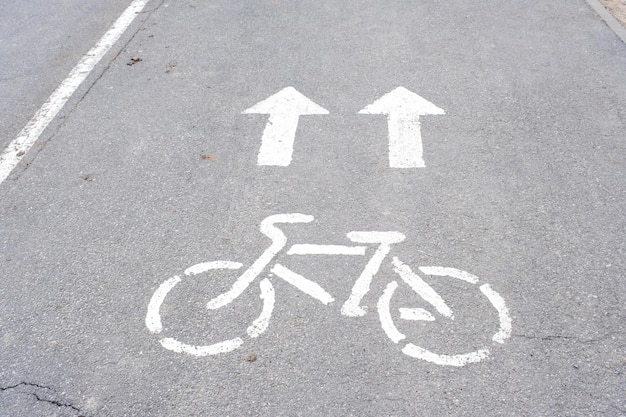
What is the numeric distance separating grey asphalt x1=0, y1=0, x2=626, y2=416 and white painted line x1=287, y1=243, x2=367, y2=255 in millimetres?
75

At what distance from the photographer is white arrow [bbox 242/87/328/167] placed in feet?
18.7

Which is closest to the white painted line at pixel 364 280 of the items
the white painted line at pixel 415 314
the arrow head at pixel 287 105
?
the white painted line at pixel 415 314

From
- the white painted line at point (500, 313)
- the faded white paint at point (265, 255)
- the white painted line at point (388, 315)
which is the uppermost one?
the white painted line at point (500, 313)

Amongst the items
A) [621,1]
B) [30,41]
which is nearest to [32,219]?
[30,41]

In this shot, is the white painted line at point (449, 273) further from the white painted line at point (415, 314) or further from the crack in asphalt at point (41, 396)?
the crack in asphalt at point (41, 396)

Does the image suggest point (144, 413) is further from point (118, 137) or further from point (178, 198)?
point (118, 137)

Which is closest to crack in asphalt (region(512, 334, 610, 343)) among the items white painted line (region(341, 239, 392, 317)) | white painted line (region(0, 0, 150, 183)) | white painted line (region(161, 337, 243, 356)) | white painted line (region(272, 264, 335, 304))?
white painted line (region(341, 239, 392, 317))

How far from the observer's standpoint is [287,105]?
254 inches

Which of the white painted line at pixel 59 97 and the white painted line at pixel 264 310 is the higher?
the white painted line at pixel 264 310

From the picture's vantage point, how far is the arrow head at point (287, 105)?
634cm

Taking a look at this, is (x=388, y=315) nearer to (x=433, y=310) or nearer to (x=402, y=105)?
(x=433, y=310)

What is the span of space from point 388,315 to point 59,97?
4.60 m

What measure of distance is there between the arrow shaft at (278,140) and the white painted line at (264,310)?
5.03ft

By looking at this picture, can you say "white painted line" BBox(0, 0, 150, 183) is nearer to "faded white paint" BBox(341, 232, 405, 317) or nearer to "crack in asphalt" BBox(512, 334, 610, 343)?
"faded white paint" BBox(341, 232, 405, 317)
